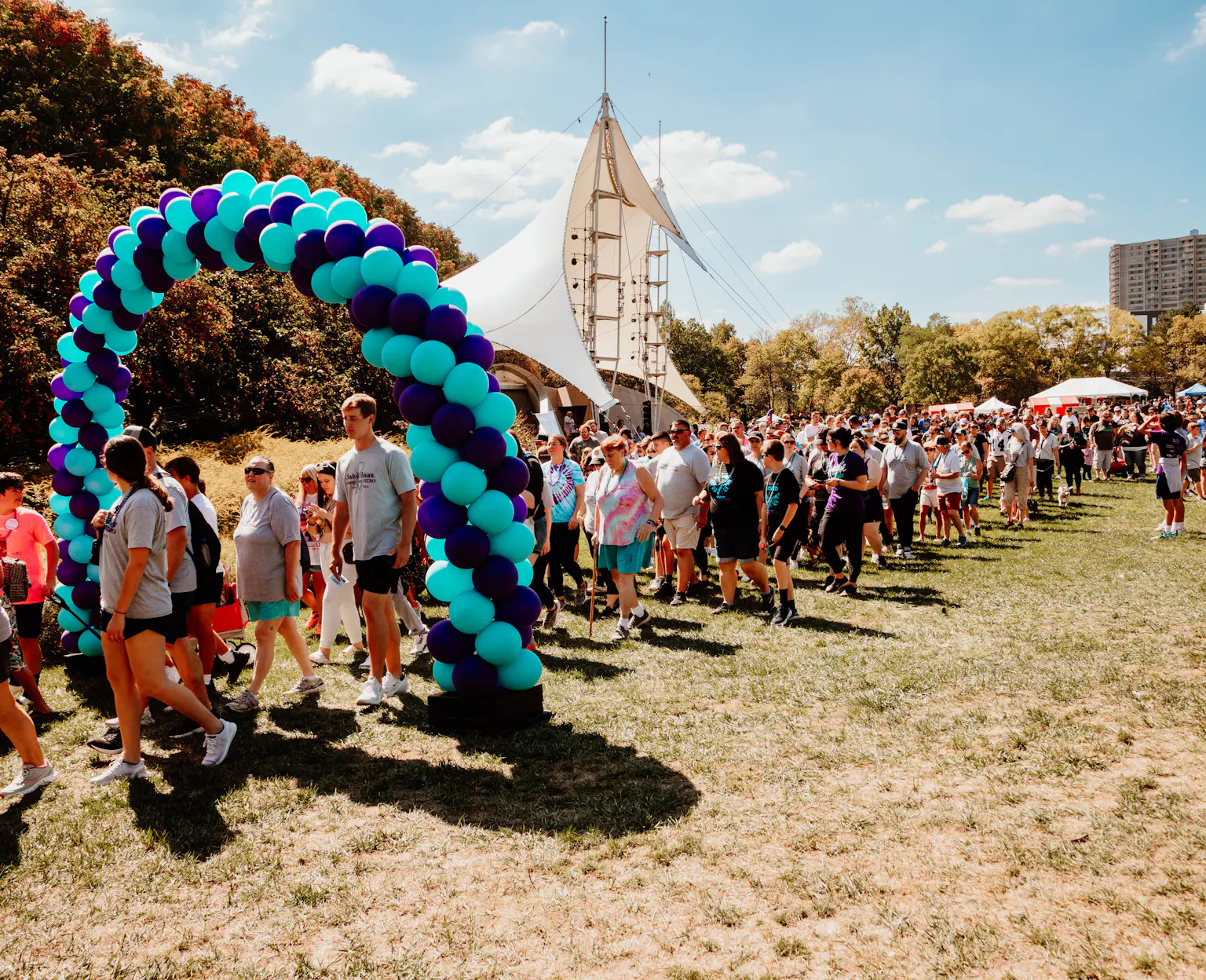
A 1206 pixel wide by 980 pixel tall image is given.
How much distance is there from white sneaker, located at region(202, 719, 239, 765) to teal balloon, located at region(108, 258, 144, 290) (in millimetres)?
3719

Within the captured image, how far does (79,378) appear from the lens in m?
6.67

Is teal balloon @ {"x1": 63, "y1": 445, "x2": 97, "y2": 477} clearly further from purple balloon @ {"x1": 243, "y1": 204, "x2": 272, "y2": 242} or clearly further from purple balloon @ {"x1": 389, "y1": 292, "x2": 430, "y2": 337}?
purple balloon @ {"x1": 389, "y1": 292, "x2": 430, "y2": 337}

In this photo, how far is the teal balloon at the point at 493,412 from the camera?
5020mm

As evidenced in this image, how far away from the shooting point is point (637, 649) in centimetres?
689

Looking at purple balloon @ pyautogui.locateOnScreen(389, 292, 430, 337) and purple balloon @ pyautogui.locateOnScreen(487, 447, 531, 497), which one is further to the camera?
purple balloon @ pyautogui.locateOnScreen(487, 447, 531, 497)

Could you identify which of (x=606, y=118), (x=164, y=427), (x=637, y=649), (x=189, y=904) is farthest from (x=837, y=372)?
(x=189, y=904)

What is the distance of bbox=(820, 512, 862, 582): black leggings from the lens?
8703mm

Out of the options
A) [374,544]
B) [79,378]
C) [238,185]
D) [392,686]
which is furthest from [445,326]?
[79,378]

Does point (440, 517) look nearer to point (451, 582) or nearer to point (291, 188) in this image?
point (451, 582)

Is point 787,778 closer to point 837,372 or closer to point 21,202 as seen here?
point 21,202

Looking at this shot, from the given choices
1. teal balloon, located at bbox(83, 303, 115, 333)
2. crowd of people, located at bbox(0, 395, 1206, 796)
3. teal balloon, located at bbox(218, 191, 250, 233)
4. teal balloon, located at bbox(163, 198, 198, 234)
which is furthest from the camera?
teal balloon, located at bbox(83, 303, 115, 333)

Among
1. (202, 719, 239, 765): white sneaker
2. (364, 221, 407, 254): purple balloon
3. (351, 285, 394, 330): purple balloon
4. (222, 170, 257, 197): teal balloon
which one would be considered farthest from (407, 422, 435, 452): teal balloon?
(222, 170, 257, 197): teal balloon

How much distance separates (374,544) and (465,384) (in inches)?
47.0

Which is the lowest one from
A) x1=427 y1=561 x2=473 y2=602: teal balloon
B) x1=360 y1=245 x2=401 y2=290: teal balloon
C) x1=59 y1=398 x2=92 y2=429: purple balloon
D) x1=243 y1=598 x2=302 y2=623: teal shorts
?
x1=243 y1=598 x2=302 y2=623: teal shorts
